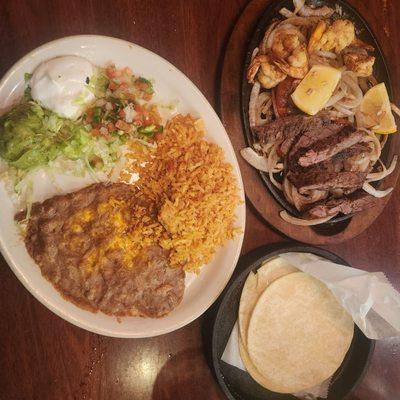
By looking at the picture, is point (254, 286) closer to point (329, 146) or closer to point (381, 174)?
point (329, 146)

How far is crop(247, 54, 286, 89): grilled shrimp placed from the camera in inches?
102

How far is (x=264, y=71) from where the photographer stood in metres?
2.60

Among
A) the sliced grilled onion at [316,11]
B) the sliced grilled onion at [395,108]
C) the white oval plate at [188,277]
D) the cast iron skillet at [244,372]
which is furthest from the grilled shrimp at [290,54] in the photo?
the cast iron skillet at [244,372]

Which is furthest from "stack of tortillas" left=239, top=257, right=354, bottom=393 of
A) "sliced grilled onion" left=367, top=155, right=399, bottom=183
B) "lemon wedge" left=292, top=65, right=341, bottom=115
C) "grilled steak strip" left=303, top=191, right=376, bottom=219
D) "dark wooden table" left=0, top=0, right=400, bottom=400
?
"lemon wedge" left=292, top=65, right=341, bottom=115

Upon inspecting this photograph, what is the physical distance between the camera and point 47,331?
2504 mm

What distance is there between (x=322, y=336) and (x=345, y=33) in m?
2.05

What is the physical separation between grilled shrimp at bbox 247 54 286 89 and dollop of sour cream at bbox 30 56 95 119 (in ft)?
3.19

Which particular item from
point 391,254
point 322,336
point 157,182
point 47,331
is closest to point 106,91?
point 157,182

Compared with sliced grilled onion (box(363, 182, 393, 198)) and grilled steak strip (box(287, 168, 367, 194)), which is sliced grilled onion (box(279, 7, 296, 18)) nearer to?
grilled steak strip (box(287, 168, 367, 194))

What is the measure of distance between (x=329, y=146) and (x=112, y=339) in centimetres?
187

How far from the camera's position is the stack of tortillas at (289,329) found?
275 cm

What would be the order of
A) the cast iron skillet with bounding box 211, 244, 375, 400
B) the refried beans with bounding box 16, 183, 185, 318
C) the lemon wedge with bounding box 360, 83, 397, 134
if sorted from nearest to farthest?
1. the refried beans with bounding box 16, 183, 185, 318
2. the cast iron skillet with bounding box 211, 244, 375, 400
3. the lemon wedge with bounding box 360, 83, 397, 134

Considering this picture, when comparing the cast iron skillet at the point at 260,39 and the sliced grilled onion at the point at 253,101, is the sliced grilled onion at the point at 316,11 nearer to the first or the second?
the cast iron skillet at the point at 260,39

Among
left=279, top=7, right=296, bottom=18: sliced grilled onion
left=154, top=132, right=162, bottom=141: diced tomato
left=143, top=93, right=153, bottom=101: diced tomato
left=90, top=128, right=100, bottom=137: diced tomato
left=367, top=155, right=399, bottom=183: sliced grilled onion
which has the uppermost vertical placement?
left=279, top=7, right=296, bottom=18: sliced grilled onion
